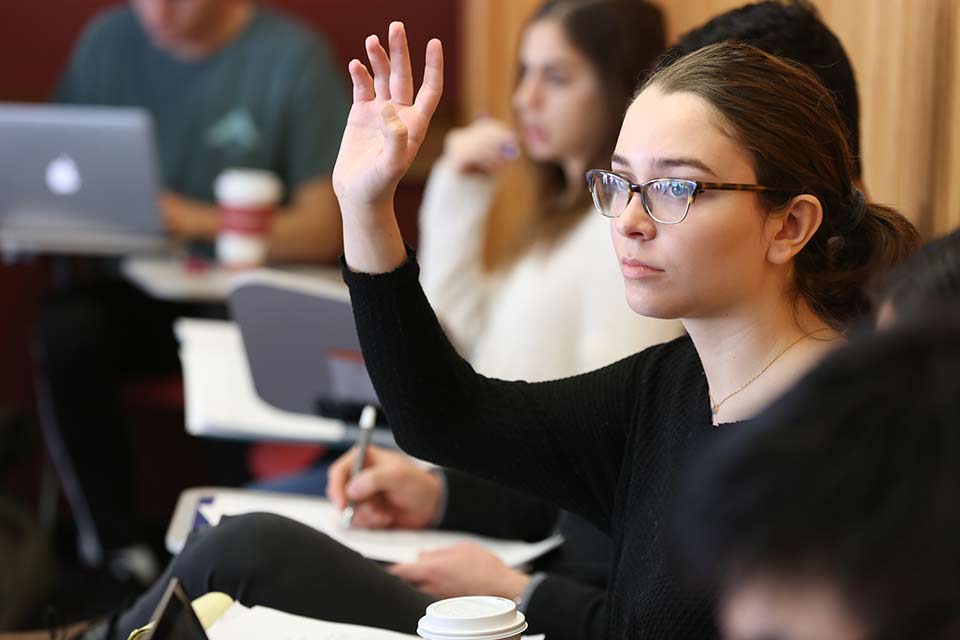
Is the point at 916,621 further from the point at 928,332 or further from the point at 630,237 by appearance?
the point at 630,237

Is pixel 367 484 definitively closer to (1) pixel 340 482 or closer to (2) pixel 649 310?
Result: (1) pixel 340 482

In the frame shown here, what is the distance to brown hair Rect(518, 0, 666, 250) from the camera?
1.99 metres

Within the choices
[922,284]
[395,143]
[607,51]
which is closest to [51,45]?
[607,51]

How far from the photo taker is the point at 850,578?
48 centimetres

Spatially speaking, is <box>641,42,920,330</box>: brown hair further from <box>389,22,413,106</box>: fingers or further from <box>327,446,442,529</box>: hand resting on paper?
<box>327,446,442,529</box>: hand resting on paper

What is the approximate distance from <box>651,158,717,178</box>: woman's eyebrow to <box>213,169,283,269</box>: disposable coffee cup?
176 cm

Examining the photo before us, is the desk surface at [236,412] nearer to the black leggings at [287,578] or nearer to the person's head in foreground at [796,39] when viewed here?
the black leggings at [287,578]

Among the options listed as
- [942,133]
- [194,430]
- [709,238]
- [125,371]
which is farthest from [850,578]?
[125,371]

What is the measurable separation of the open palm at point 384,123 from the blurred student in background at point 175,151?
1.76 meters

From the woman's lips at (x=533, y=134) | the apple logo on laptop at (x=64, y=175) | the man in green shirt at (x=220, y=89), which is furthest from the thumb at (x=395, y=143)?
the man in green shirt at (x=220, y=89)

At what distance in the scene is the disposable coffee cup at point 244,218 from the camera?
8.82ft

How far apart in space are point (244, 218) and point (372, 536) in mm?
1329

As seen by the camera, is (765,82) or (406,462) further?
(406,462)

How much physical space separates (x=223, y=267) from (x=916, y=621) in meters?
2.33
